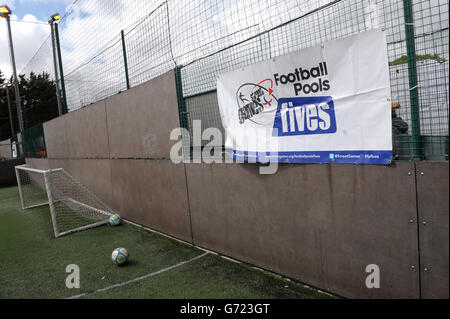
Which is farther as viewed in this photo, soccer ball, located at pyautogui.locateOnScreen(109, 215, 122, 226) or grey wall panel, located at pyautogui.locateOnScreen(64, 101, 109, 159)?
grey wall panel, located at pyautogui.locateOnScreen(64, 101, 109, 159)

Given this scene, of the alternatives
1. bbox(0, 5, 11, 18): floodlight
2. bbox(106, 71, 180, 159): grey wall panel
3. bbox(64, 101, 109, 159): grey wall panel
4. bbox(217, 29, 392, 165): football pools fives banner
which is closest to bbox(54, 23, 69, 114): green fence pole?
bbox(64, 101, 109, 159): grey wall panel

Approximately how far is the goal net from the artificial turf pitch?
0.40 m

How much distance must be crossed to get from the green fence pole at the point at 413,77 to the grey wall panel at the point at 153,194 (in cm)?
323

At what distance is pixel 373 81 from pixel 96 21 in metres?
6.28

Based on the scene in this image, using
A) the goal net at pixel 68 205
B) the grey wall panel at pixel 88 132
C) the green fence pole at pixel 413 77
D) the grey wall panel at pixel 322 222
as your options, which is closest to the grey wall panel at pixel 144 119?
the grey wall panel at pixel 88 132

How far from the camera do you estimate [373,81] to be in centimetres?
257

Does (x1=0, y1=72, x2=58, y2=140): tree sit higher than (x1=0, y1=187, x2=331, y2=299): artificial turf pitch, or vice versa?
(x1=0, y1=72, x2=58, y2=140): tree

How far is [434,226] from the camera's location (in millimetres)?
2361

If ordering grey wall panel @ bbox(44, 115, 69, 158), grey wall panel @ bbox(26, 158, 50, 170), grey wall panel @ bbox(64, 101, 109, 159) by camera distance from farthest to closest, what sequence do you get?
grey wall panel @ bbox(26, 158, 50, 170), grey wall panel @ bbox(44, 115, 69, 158), grey wall panel @ bbox(64, 101, 109, 159)

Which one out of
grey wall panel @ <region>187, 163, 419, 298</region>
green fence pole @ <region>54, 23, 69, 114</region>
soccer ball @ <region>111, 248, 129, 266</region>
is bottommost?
soccer ball @ <region>111, 248, 129, 266</region>

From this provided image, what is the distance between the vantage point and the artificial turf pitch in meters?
3.38

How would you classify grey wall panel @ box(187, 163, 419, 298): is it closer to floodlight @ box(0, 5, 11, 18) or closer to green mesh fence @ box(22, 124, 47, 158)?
green mesh fence @ box(22, 124, 47, 158)

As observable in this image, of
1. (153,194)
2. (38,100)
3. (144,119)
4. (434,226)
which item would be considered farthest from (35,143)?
(434,226)
